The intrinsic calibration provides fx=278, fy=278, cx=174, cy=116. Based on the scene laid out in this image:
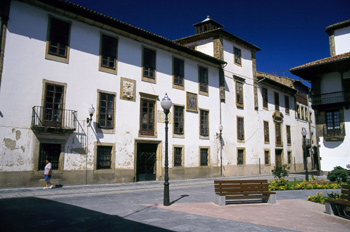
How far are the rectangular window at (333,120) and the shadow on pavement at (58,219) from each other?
71.2 feet

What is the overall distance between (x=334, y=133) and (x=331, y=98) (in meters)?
2.89

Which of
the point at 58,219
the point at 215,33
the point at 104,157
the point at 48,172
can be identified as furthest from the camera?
the point at 215,33

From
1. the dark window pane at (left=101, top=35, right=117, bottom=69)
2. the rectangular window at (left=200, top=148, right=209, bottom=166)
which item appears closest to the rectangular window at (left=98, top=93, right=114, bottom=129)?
the dark window pane at (left=101, top=35, right=117, bottom=69)

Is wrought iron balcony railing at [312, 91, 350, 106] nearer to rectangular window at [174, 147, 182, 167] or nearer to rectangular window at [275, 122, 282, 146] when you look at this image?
rectangular window at [275, 122, 282, 146]

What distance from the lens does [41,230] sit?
19.0 ft

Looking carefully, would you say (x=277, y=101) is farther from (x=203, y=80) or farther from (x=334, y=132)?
(x=203, y=80)

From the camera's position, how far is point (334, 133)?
74.8 feet

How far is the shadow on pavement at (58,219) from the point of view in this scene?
601 centimetres

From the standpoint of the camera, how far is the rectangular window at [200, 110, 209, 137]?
23.1m

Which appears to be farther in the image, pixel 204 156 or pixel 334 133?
pixel 204 156

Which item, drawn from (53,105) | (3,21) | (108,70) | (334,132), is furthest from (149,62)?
(334,132)

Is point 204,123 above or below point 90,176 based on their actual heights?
above

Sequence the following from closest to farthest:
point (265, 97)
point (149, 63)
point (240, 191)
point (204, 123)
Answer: point (240, 191)
point (149, 63)
point (204, 123)
point (265, 97)

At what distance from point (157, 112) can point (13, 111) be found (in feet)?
29.9
